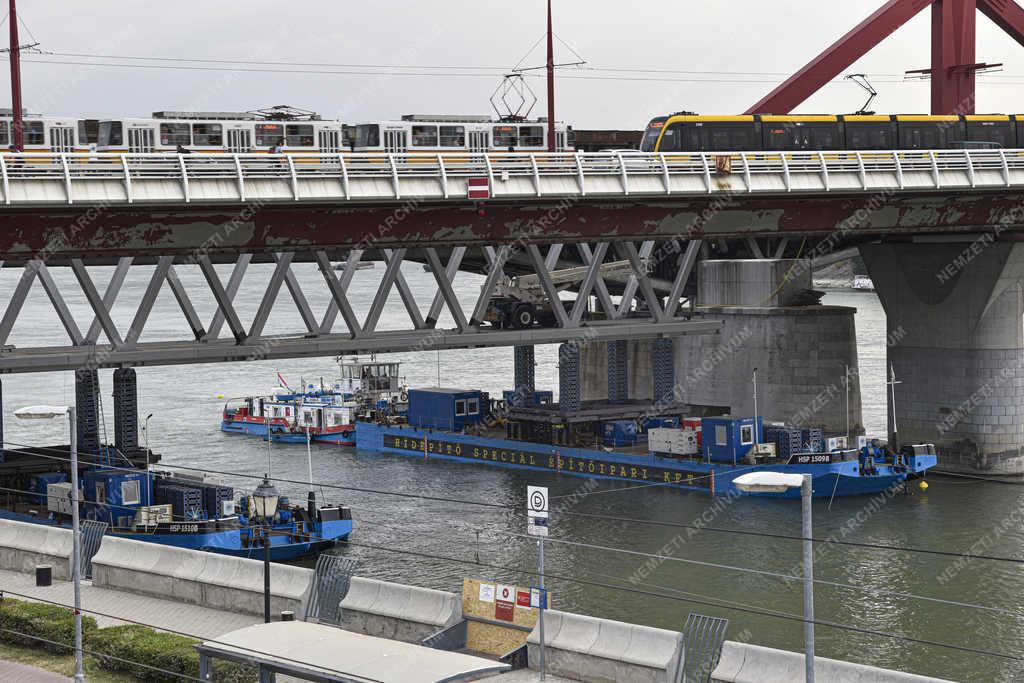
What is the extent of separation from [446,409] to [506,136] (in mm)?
17195

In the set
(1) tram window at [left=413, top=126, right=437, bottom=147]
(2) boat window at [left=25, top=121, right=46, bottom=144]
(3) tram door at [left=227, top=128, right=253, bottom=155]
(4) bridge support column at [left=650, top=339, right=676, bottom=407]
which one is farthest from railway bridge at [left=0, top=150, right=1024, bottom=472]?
(1) tram window at [left=413, top=126, right=437, bottom=147]

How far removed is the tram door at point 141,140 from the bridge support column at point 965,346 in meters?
31.4

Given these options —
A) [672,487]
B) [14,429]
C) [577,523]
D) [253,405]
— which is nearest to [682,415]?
[672,487]

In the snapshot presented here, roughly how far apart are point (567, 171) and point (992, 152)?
18932 mm

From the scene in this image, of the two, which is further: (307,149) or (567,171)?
(307,149)

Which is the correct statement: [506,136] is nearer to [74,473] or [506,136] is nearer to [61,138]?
[61,138]

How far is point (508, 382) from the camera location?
96875 millimetres

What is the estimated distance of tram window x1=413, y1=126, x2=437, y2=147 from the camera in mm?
58969

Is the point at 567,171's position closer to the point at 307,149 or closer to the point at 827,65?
the point at 307,149

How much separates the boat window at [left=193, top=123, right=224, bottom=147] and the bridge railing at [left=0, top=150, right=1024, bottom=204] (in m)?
4.50

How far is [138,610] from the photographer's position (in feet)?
102

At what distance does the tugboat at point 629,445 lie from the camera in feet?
192

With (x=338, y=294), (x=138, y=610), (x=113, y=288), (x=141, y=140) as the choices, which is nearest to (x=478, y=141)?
(x=141, y=140)

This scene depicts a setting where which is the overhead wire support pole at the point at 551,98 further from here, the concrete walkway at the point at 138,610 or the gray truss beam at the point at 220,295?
the concrete walkway at the point at 138,610
